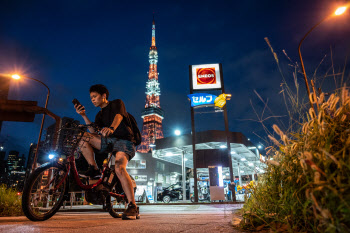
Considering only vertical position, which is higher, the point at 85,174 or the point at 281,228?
the point at 85,174

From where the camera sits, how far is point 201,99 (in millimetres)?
14820

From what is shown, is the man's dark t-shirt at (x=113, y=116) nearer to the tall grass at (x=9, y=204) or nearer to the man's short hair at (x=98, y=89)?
the man's short hair at (x=98, y=89)

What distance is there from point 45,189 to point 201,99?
12.8 m

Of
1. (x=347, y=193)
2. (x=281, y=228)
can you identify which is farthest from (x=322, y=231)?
(x=281, y=228)

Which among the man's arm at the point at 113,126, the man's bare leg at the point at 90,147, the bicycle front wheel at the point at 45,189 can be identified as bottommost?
the bicycle front wheel at the point at 45,189

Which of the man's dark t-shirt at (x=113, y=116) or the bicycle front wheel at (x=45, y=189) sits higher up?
the man's dark t-shirt at (x=113, y=116)

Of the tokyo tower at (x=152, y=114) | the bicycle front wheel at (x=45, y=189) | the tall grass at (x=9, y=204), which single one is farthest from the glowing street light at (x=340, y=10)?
the tokyo tower at (x=152, y=114)

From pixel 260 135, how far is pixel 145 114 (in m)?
71.3

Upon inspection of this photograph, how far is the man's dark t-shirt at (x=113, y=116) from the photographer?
295cm

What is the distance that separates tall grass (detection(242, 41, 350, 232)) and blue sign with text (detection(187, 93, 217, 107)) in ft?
42.1

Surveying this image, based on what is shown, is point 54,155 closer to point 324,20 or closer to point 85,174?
point 85,174

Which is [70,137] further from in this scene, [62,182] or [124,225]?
[124,225]

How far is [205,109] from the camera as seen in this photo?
15.0 m

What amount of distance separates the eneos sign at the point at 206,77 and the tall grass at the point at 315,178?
44.6ft
